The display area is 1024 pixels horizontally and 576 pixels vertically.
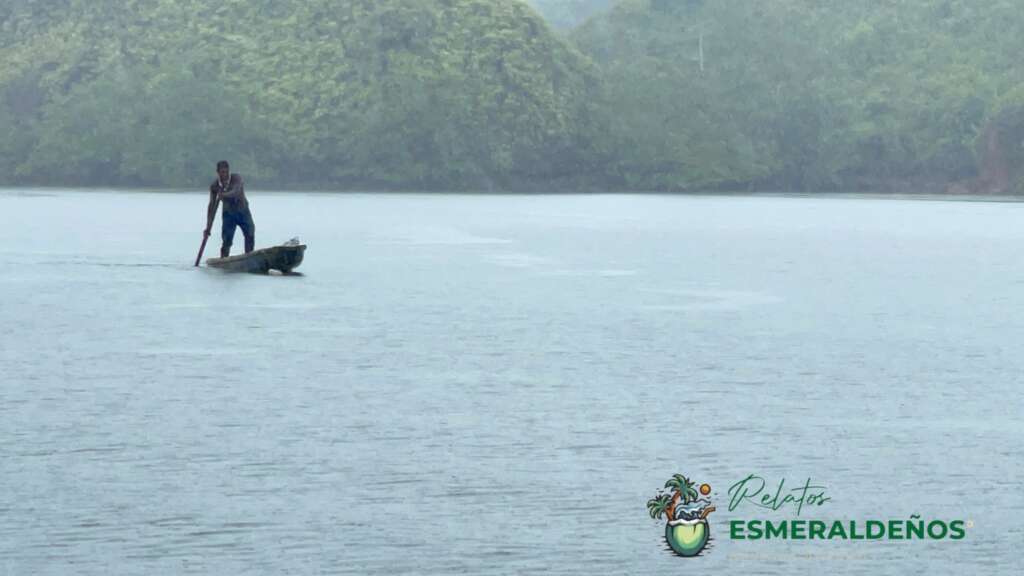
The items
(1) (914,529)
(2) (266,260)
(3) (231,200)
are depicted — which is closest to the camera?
(1) (914,529)

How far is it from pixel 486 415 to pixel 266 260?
2175 centimetres

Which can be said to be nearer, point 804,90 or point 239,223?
point 239,223

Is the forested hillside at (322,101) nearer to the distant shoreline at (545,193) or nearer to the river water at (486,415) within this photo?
the distant shoreline at (545,193)

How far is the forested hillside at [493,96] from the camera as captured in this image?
434 ft

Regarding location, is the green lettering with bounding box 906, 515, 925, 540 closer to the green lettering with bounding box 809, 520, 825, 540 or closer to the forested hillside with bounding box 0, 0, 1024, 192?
the green lettering with bounding box 809, 520, 825, 540

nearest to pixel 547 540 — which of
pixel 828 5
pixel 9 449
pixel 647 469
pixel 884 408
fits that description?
pixel 647 469

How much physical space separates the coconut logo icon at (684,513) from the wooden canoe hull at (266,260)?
990 inches

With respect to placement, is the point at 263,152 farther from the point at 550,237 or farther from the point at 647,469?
the point at 647,469

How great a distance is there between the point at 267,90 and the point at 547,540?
124400 millimetres

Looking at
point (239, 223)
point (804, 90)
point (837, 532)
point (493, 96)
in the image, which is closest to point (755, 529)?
point (837, 532)

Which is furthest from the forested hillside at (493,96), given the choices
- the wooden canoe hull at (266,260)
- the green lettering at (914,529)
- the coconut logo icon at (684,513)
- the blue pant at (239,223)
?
the green lettering at (914,529)

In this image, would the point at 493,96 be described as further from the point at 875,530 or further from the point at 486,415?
the point at 875,530

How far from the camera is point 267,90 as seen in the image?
443ft

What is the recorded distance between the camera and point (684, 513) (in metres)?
13.2
